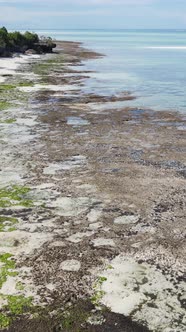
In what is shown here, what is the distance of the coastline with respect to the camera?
716cm

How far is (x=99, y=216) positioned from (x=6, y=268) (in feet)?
9.61

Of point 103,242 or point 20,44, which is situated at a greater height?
point 20,44

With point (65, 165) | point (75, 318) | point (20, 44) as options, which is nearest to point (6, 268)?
point (75, 318)

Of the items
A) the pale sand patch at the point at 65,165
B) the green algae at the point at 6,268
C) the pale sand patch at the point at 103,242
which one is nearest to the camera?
the green algae at the point at 6,268

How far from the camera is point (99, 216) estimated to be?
33.4ft

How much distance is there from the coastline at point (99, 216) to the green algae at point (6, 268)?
0.41 ft

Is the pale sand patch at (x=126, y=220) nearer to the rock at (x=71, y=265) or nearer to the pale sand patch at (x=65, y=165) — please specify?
the rock at (x=71, y=265)

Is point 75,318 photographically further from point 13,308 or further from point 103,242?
point 103,242

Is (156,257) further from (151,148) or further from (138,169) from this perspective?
(151,148)

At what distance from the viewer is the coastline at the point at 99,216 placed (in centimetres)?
716

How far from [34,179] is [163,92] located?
22214 mm

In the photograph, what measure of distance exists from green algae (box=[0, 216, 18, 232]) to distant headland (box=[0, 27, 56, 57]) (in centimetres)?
5843

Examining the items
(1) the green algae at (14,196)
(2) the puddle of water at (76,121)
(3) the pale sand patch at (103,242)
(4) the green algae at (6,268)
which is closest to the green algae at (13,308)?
(4) the green algae at (6,268)

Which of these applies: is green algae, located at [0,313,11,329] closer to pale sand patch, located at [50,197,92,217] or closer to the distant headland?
pale sand patch, located at [50,197,92,217]
